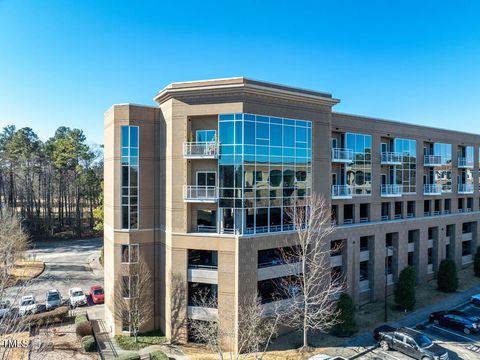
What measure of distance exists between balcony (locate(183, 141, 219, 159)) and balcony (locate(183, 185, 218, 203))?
2034 mm

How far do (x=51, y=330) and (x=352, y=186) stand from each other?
85.2 feet

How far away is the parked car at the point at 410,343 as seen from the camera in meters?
18.0

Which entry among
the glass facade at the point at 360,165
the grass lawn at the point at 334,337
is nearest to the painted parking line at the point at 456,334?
the grass lawn at the point at 334,337

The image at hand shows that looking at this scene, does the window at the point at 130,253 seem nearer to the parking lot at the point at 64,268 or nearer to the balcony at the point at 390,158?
the parking lot at the point at 64,268

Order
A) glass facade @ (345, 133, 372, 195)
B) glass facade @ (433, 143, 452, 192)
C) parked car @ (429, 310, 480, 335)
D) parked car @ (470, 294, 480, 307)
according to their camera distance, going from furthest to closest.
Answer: glass facade @ (433, 143, 452, 192), glass facade @ (345, 133, 372, 195), parked car @ (470, 294, 480, 307), parked car @ (429, 310, 480, 335)

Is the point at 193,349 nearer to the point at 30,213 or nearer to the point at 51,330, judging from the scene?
the point at 51,330

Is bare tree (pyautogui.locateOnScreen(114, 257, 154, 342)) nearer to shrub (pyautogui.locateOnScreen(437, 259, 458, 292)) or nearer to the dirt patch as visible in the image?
the dirt patch

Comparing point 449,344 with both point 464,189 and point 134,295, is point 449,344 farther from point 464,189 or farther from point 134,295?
point 464,189

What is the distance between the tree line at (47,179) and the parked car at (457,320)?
48.4m

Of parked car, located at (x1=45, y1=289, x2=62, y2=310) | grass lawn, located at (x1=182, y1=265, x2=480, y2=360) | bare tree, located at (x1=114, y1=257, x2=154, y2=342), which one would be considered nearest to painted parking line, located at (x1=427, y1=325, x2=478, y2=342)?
grass lawn, located at (x1=182, y1=265, x2=480, y2=360)

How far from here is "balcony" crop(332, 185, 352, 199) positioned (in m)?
25.1

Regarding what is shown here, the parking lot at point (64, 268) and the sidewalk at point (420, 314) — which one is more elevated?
the sidewalk at point (420, 314)

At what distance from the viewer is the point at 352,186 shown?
2661cm

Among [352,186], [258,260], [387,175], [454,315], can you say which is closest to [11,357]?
[258,260]
